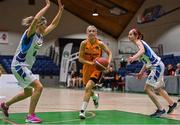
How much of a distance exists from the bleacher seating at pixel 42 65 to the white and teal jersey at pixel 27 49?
960 inches

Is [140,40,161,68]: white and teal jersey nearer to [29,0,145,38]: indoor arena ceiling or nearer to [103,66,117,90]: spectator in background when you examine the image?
[103,66,117,90]: spectator in background

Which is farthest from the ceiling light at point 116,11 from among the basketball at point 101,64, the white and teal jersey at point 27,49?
the white and teal jersey at point 27,49

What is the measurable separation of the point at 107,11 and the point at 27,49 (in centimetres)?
2402

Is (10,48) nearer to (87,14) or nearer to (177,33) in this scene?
(87,14)

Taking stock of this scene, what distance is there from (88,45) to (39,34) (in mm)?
1470

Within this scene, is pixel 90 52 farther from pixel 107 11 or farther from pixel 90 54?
pixel 107 11

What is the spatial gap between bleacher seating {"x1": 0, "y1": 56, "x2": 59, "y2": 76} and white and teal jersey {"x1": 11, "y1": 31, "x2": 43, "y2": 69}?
24388 mm

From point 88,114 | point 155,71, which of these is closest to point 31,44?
point 88,114

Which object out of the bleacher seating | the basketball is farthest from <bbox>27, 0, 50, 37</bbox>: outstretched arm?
the bleacher seating

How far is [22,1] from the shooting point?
3447cm

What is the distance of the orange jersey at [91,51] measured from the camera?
28.1 feet

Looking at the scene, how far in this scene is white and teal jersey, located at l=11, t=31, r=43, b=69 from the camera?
7246 millimetres

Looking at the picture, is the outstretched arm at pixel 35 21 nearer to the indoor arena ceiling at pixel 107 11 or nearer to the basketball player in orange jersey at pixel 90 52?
the basketball player in orange jersey at pixel 90 52

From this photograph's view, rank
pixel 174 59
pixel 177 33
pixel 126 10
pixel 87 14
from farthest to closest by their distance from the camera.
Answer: pixel 87 14 → pixel 126 10 → pixel 177 33 → pixel 174 59
